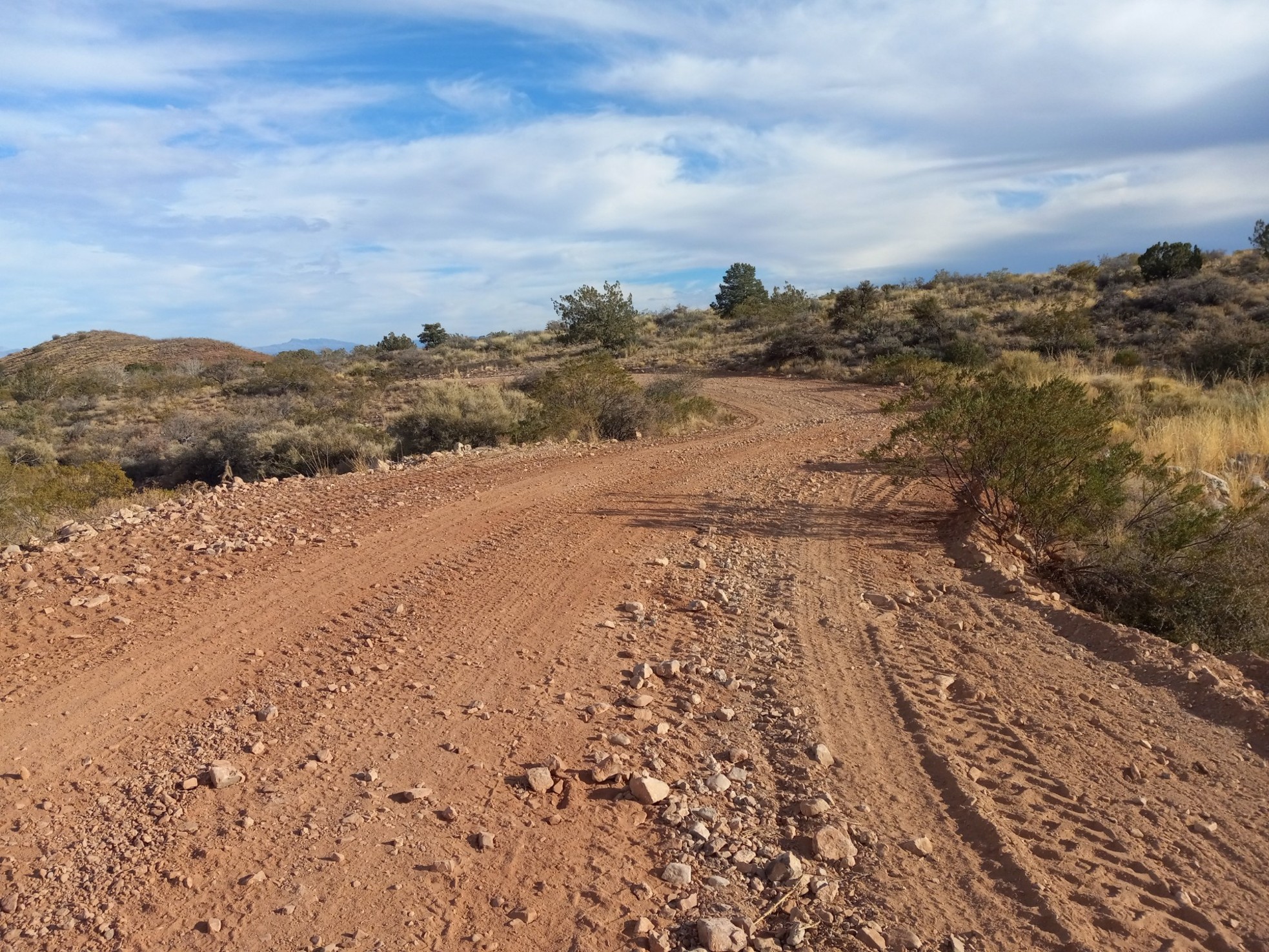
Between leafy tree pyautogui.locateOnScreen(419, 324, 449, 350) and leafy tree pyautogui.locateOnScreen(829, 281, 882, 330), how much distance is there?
101ft

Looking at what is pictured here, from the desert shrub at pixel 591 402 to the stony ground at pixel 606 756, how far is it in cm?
886

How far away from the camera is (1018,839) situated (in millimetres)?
3434

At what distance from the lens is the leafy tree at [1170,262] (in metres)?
31.3

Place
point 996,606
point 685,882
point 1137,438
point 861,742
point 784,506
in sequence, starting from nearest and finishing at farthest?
point 685,882
point 861,742
point 996,606
point 784,506
point 1137,438

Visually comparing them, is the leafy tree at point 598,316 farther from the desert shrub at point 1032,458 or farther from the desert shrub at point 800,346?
the desert shrub at point 1032,458

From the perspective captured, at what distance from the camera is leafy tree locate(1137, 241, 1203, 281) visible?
31.3 meters

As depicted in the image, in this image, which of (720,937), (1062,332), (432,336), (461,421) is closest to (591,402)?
(461,421)

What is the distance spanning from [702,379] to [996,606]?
21.2m

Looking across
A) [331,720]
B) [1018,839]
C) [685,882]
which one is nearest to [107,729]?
[331,720]

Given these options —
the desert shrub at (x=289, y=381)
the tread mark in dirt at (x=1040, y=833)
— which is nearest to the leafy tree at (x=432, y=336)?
the desert shrub at (x=289, y=381)

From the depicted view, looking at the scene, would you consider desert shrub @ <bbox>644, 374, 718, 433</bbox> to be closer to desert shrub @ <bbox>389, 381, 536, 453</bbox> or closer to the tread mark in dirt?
desert shrub @ <bbox>389, 381, 536, 453</bbox>

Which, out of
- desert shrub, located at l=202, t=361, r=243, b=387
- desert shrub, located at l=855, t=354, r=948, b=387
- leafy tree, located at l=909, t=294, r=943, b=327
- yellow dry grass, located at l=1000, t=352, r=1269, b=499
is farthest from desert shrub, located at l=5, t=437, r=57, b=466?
leafy tree, located at l=909, t=294, r=943, b=327

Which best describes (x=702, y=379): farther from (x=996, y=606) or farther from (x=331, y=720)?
(x=331, y=720)

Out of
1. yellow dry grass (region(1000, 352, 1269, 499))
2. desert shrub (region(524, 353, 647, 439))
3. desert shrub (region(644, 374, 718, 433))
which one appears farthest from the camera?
desert shrub (region(644, 374, 718, 433))
